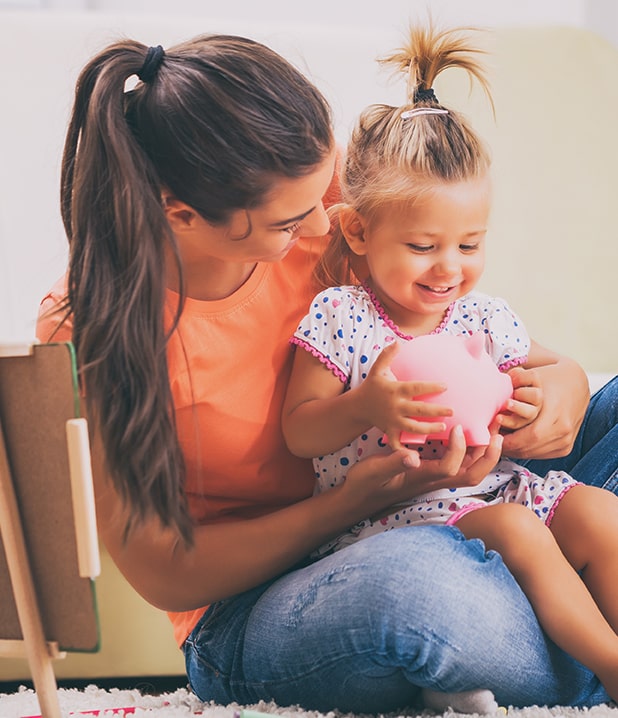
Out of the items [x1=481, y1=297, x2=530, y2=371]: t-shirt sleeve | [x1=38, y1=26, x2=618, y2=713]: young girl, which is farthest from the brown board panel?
[x1=481, y1=297, x2=530, y2=371]: t-shirt sleeve

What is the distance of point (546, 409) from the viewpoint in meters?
1.17

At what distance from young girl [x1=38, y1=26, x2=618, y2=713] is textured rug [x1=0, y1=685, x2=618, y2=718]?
0.03m

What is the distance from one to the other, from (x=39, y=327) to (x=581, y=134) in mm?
1391

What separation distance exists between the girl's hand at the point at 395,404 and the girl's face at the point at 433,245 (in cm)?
15

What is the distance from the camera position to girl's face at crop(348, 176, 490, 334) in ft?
3.74

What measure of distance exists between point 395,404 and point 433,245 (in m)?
0.23

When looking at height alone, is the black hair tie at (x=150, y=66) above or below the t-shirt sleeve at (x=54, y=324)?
above

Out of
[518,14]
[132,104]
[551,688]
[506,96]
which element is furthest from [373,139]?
[518,14]

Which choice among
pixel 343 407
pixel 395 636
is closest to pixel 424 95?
pixel 343 407

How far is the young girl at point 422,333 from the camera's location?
3.42 feet

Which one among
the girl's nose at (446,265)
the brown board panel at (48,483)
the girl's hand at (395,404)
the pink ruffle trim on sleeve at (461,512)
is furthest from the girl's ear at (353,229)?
the brown board panel at (48,483)

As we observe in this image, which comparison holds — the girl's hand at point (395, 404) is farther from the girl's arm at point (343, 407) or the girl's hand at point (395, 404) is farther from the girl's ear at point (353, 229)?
the girl's ear at point (353, 229)

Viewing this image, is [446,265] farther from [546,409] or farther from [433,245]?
[546,409]

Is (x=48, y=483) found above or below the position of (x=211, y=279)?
below
